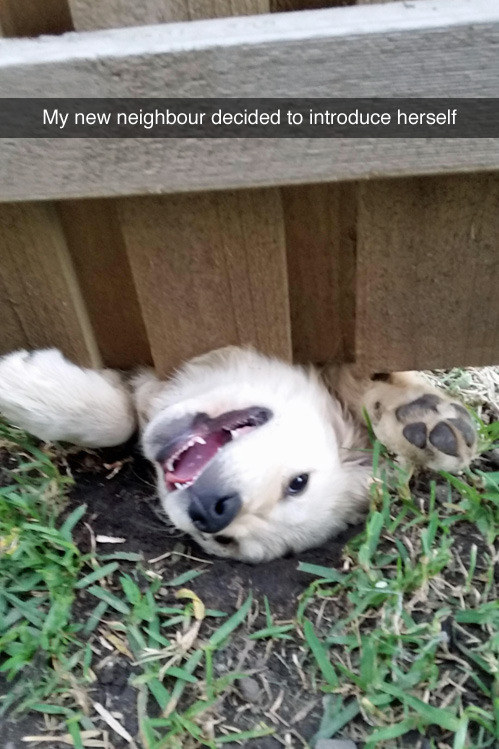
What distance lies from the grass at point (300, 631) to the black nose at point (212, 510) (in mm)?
192

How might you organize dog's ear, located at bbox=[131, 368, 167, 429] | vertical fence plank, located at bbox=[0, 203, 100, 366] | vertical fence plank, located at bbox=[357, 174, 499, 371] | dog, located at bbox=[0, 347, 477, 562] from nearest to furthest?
vertical fence plank, located at bbox=[357, 174, 499, 371] → vertical fence plank, located at bbox=[0, 203, 100, 366] → dog, located at bbox=[0, 347, 477, 562] → dog's ear, located at bbox=[131, 368, 167, 429]

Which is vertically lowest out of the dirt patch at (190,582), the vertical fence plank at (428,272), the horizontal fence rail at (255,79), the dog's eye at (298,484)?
the dirt patch at (190,582)

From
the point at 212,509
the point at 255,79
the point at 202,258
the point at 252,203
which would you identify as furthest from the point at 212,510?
the point at 255,79

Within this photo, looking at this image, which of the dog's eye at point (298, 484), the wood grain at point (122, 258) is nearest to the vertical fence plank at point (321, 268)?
the wood grain at point (122, 258)

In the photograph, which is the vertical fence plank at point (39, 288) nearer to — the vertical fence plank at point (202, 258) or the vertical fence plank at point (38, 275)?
the vertical fence plank at point (38, 275)

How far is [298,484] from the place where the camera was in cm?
202

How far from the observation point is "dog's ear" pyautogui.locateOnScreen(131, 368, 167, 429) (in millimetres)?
2164

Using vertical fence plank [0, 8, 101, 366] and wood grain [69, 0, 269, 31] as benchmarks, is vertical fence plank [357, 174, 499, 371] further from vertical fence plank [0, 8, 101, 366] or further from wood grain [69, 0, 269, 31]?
vertical fence plank [0, 8, 101, 366]

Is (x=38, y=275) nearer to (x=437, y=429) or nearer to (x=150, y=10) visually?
(x=150, y=10)

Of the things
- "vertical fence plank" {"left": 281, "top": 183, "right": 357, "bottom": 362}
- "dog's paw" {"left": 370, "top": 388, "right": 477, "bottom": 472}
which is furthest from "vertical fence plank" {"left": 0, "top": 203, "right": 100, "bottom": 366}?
"dog's paw" {"left": 370, "top": 388, "right": 477, "bottom": 472}

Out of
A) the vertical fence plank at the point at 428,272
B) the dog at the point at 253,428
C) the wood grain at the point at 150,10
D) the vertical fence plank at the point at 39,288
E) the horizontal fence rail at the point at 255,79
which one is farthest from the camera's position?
the dog at the point at 253,428

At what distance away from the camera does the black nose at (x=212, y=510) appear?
179 cm

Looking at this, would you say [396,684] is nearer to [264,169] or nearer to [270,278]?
[270,278]

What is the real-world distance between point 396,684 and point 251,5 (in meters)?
1.53
